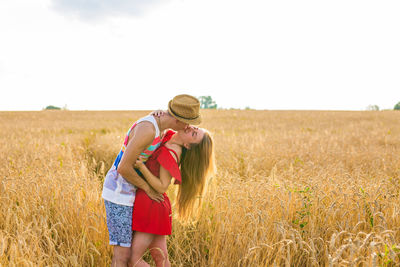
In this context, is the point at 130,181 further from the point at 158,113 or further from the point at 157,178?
the point at 158,113

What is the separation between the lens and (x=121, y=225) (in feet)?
7.44

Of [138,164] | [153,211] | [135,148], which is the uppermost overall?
[135,148]

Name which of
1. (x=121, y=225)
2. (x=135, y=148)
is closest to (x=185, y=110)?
(x=135, y=148)

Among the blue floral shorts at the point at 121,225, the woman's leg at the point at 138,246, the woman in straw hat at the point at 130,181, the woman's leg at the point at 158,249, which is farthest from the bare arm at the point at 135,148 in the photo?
the woman's leg at the point at 158,249

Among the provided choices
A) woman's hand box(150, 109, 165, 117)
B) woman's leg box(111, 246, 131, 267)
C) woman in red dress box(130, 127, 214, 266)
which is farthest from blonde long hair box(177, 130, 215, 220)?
woman's leg box(111, 246, 131, 267)

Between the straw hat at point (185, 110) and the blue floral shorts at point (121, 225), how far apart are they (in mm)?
853

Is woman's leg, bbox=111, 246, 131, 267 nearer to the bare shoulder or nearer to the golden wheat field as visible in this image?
the golden wheat field

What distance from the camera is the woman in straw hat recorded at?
2193 mm

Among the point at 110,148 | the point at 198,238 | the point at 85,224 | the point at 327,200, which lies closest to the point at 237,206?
the point at 198,238

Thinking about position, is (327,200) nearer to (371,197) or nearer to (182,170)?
(371,197)

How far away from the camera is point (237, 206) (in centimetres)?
318

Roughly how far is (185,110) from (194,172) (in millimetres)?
669

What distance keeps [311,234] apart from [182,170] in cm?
136

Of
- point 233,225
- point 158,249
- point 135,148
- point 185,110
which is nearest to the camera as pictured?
point 135,148
